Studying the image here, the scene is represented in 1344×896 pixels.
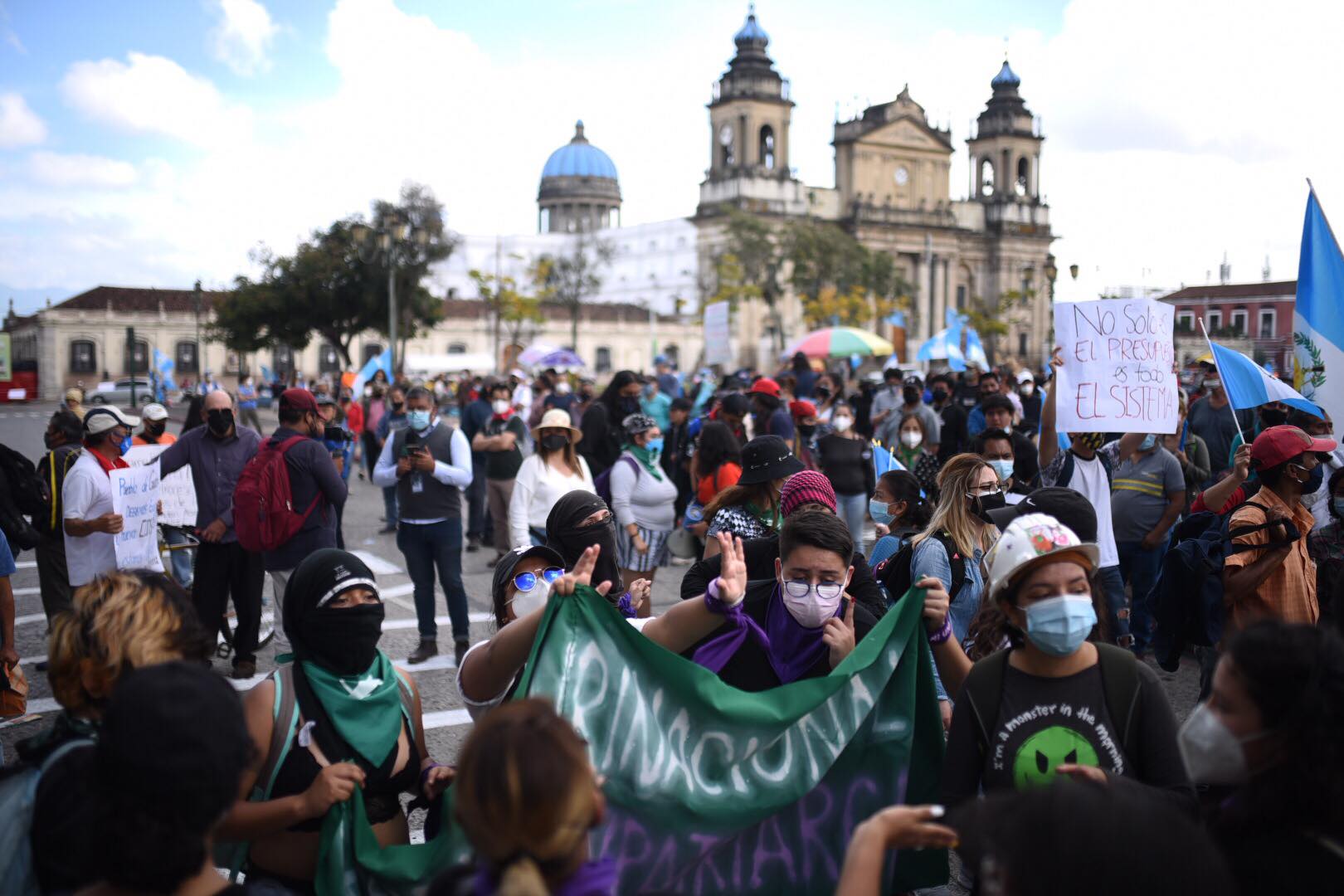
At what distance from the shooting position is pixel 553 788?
201 cm

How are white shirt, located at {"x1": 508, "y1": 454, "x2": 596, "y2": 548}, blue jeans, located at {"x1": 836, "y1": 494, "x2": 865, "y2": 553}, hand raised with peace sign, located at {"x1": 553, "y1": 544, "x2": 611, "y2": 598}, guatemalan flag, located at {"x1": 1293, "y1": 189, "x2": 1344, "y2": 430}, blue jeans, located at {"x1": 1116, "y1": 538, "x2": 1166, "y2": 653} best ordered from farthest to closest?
blue jeans, located at {"x1": 836, "y1": 494, "x2": 865, "y2": 553}, blue jeans, located at {"x1": 1116, "y1": 538, "x2": 1166, "y2": 653}, white shirt, located at {"x1": 508, "y1": 454, "x2": 596, "y2": 548}, guatemalan flag, located at {"x1": 1293, "y1": 189, "x2": 1344, "y2": 430}, hand raised with peace sign, located at {"x1": 553, "y1": 544, "x2": 611, "y2": 598}

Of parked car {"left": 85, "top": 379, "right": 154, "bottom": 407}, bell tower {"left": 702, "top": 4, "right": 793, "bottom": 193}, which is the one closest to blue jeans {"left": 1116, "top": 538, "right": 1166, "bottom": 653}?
parked car {"left": 85, "top": 379, "right": 154, "bottom": 407}

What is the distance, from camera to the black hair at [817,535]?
12.0ft

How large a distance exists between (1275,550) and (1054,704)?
245cm

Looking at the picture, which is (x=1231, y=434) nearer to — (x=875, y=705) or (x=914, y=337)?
(x=875, y=705)

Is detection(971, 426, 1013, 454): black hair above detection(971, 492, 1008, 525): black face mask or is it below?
above

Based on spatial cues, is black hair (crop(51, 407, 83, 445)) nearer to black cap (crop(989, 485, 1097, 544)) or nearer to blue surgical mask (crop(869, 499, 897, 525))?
blue surgical mask (crop(869, 499, 897, 525))

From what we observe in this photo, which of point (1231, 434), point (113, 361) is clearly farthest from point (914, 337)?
point (1231, 434)

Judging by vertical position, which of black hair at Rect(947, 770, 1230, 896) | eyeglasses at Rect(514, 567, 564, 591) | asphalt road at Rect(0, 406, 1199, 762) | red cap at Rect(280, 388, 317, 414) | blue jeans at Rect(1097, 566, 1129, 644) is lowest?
asphalt road at Rect(0, 406, 1199, 762)

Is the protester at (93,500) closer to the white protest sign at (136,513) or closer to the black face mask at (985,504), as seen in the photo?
the white protest sign at (136,513)

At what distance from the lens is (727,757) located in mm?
3262

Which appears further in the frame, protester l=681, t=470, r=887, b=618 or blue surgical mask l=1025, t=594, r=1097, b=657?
Answer: protester l=681, t=470, r=887, b=618

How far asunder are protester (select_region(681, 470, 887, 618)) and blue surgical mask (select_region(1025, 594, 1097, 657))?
0.92 meters

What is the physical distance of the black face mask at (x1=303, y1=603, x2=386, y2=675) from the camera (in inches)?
126
